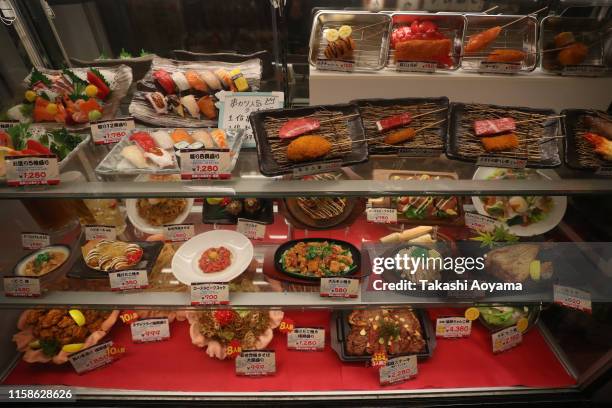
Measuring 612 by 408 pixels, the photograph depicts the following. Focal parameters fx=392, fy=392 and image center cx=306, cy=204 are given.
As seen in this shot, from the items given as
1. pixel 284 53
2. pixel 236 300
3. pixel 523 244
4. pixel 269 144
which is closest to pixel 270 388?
pixel 236 300

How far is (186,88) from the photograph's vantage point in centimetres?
315

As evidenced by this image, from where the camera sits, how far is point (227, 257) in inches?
95.4

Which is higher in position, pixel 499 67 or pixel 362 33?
pixel 362 33

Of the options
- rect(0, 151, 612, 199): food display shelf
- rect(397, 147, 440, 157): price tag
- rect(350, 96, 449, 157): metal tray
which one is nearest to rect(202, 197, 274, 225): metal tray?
rect(0, 151, 612, 199): food display shelf

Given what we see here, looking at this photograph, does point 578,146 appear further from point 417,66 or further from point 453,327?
point 453,327

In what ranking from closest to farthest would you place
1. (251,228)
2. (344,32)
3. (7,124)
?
1. (7,124)
2. (251,228)
3. (344,32)

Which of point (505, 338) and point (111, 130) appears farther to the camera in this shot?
point (505, 338)

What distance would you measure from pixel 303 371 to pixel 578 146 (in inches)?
79.6

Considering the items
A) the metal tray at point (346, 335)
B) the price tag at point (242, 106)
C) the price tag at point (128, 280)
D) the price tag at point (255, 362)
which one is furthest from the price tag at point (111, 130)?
the metal tray at point (346, 335)

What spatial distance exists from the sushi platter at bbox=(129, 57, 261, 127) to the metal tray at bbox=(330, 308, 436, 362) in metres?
1.64

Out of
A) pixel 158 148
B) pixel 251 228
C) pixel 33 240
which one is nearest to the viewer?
pixel 158 148

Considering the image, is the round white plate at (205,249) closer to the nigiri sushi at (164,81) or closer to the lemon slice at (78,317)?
the lemon slice at (78,317)

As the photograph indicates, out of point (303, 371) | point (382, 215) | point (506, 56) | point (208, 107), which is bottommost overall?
point (303, 371)

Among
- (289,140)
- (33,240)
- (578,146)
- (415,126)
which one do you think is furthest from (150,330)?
(578,146)
